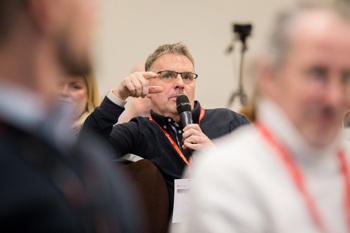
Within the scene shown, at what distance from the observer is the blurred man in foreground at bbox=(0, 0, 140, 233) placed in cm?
85

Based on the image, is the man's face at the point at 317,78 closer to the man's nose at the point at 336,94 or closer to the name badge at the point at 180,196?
the man's nose at the point at 336,94

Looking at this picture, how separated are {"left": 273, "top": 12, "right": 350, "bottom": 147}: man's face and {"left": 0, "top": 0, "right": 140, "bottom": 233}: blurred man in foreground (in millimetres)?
452

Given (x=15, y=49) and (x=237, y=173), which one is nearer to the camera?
(x=15, y=49)

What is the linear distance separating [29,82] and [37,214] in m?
0.19

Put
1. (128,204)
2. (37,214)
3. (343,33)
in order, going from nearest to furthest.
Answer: (37,214) → (128,204) → (343,33)

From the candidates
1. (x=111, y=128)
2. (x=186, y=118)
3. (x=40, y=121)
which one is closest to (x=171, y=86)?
(x=186, y=118)

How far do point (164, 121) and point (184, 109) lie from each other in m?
0.16

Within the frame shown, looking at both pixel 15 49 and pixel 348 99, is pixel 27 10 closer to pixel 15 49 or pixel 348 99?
pixel 15 49

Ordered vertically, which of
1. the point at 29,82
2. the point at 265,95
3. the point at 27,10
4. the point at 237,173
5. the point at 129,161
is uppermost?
the point at 27,10

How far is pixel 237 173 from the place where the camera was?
1173mm

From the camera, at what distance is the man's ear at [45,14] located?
2.85ft

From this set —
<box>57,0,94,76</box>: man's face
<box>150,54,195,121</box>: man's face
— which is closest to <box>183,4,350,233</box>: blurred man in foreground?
<box>57,0,94,76</box>: man's face

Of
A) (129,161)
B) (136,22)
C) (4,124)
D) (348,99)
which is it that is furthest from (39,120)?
(136,22)

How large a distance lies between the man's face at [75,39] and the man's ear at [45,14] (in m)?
0.01
